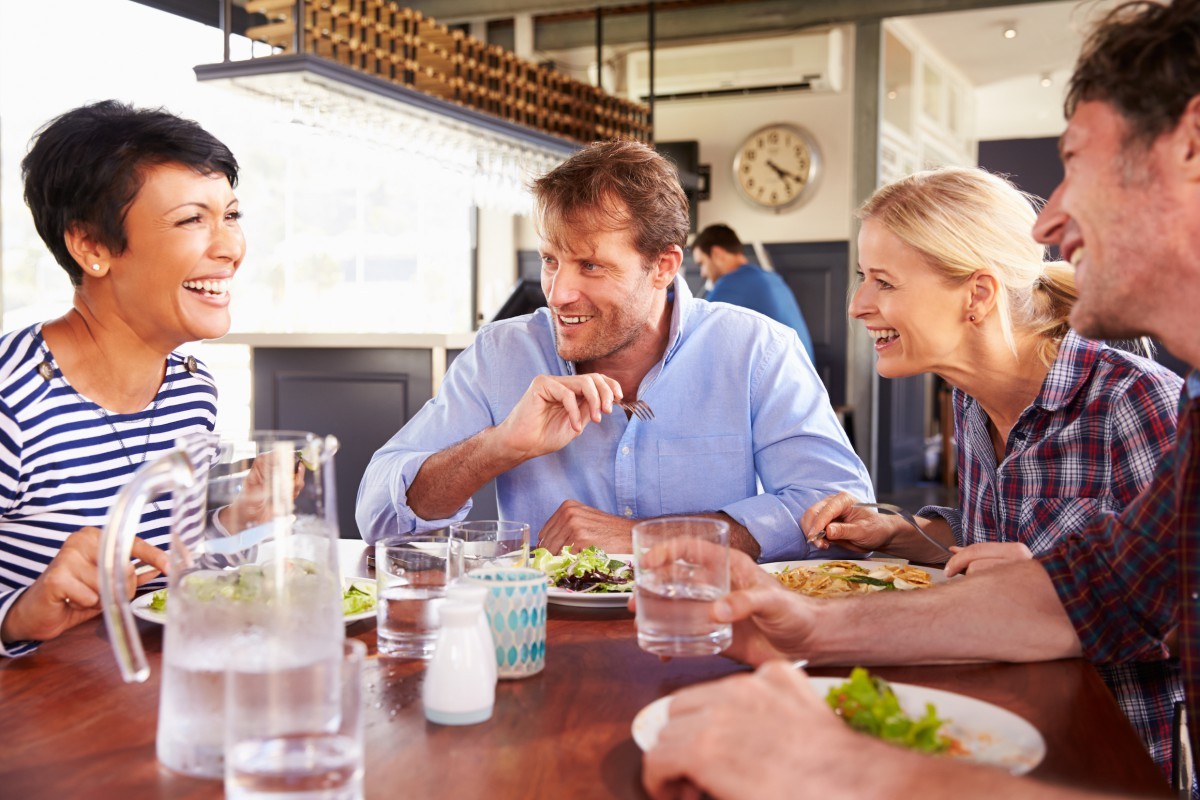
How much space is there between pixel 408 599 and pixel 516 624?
16cm

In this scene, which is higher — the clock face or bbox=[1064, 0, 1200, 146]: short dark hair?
the clock face

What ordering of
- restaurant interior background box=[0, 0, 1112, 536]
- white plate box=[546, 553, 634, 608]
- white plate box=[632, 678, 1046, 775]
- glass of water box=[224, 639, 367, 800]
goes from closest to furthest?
glass of water box=[224, 639, 367, 800] → white plate box=[632, 678, 1046, 775] → white plate box=[546, 553, 634, 608] → restaurant interior background box=[0, 0, 1112, 536]

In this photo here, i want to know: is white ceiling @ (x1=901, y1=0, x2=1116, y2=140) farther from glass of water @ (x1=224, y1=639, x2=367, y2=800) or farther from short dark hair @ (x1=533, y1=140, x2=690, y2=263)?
glass of water @ (x1=224, y1=639, x2=367, y2=800)

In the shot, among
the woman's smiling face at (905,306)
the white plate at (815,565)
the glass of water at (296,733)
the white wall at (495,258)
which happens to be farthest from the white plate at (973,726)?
the white wall at (495,258)

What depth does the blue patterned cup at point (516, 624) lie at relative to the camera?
120 centimetres

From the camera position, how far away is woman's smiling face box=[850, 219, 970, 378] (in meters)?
2.04

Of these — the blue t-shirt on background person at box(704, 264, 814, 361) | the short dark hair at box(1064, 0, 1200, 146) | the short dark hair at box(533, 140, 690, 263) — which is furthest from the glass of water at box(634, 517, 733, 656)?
the blue t-shirt on background person at box(704, 264, 814, 361)

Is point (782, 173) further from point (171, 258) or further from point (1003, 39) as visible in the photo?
point (171, 258)

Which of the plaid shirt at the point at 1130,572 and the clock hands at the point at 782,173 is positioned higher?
the clock hands at the point at 782,173

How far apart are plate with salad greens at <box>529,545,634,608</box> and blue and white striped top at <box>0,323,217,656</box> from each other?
62 cm

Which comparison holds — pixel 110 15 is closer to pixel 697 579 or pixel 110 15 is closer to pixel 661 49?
pixel 661 49

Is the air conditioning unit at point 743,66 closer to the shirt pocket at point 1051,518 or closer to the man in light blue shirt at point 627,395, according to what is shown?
the man in light blue shirt at point 627,395

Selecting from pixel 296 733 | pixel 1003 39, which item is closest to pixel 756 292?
pixel 1003 39

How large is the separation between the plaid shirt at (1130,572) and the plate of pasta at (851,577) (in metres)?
0.24
